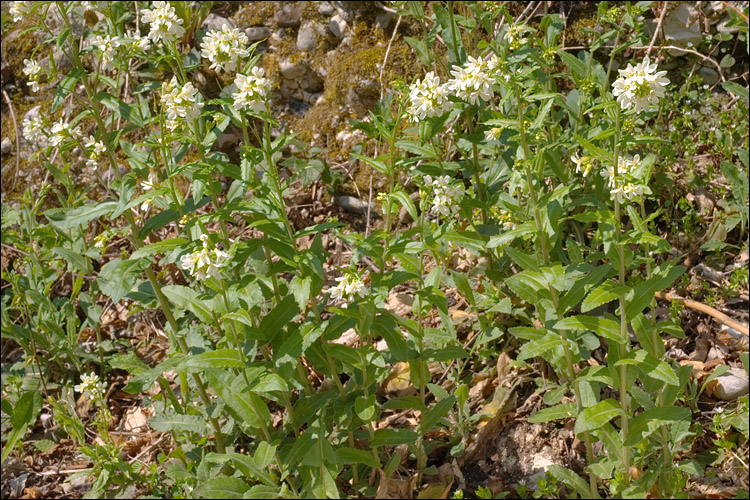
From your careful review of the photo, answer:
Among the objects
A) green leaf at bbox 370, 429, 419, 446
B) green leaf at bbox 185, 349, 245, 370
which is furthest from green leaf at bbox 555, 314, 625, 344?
green leaf at bbox 185, 349, 245, 370

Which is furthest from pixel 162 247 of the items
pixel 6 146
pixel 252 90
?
pixel 6 146

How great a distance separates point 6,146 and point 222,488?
4.01 m

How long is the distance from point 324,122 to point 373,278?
244cm

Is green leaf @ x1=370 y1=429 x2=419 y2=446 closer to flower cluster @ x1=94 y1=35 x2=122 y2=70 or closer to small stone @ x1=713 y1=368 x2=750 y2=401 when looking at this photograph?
small stone @ x1=713 y1=368 x2=750 y2=401

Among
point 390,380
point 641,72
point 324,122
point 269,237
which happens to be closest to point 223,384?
point 269,237

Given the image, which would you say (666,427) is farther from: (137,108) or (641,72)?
(137,108)

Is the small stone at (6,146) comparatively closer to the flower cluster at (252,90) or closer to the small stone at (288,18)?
the small stone at (288,18)

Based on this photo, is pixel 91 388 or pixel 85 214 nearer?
pixel 85 214

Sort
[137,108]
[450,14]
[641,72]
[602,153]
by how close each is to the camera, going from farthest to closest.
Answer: [450,14], [137,108], [602,153], [641,72]

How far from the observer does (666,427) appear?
2809 millimetres

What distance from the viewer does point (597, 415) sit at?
2562mm

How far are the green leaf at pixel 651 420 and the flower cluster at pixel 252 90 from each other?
1844 millimetres

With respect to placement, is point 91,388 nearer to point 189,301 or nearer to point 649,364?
point 189,301

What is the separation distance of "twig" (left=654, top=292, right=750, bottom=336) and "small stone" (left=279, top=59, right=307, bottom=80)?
9.71ft
